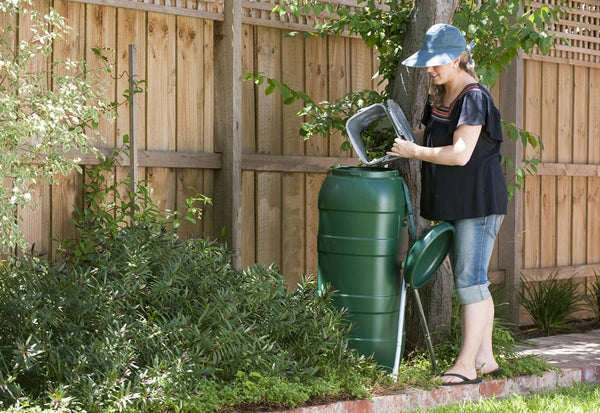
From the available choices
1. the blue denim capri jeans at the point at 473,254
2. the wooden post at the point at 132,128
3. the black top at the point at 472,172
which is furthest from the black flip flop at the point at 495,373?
the wooden post at the point at 132,128

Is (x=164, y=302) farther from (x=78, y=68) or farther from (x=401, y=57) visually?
(x=401, y=57)

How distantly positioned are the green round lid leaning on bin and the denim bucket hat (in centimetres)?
84

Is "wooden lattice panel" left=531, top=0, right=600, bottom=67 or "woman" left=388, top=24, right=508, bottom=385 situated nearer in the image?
"woman" left=388, top=24, right=508, bottom=385

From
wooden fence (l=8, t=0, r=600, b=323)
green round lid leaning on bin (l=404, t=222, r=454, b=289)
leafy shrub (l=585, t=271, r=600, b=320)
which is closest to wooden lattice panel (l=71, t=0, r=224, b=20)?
wooden fence (l=8, t=0, r=600, b=323)

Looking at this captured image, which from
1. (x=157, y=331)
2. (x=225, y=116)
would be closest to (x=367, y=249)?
(x=157, y=331)

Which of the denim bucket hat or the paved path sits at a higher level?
the denim bucket hat

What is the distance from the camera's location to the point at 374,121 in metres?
5.37

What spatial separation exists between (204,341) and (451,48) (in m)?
1.95

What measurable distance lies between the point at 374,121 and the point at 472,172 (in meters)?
0.75

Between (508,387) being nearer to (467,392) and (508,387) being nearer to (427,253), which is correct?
(467,392)

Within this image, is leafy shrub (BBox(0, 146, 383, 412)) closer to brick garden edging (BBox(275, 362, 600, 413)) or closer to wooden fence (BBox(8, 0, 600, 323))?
brick garden edging (BBox(275, 362, 600, 413))

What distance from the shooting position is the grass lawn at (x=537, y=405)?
175 inches

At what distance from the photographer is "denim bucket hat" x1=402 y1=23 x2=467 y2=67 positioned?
4.79 m

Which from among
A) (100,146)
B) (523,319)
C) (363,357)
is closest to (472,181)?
(363,357)
